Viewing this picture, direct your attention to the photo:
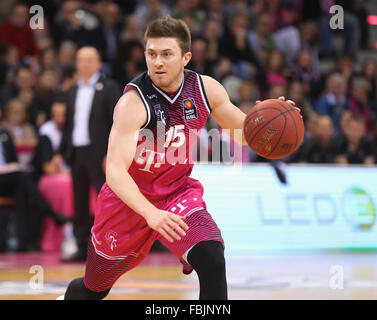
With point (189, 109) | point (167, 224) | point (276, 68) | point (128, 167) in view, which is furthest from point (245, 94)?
point (167, 224)

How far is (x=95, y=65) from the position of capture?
26.6 feet

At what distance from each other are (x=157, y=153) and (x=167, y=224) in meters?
0.66

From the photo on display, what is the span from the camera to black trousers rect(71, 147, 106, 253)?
795 centimetres

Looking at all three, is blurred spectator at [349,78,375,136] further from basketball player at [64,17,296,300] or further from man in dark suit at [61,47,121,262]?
basketball player at [64,17,296,300]

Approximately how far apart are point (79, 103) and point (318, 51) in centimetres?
695

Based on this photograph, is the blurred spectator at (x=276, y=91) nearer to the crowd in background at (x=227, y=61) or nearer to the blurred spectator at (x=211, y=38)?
the crowd in background at (x=227, y=61)

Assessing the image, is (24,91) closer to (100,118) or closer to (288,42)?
(100,118)

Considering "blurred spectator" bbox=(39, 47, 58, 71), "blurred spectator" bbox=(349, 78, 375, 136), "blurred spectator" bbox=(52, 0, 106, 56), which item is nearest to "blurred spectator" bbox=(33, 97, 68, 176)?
"blurred spectator" bbox=(39, 47, 58, 71)

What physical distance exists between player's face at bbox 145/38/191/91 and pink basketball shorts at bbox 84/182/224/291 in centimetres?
64

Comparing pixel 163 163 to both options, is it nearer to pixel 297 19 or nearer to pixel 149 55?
pixel 149 55

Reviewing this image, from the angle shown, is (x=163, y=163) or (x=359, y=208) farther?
(x=359, y=208)

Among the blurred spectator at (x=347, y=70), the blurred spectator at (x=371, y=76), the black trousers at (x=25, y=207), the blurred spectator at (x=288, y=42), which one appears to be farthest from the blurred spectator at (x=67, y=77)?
the blurred spectator at (x=371, y=76)

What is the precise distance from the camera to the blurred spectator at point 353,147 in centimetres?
1012
